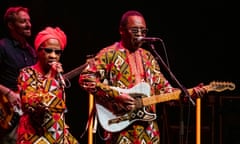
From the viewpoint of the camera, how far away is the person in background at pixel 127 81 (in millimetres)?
4176

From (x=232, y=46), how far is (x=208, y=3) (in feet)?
2.12

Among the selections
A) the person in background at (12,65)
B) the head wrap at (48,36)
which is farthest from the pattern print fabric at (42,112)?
the person in background at (12,65)

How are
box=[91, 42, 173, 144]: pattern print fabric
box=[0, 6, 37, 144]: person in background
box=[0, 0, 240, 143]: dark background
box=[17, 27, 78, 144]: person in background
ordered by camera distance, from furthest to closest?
box=[0, 0, 240, 143]: dark background
box=[0, 6, 37, 144]: person in background
box=[91, 42, 173, 144]: pattern print fabric
box=[17, 27, 78, 144]: person in background

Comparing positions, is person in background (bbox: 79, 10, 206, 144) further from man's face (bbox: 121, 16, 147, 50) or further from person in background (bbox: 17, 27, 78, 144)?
person in background (bbox: 17, 27, 78, 144)

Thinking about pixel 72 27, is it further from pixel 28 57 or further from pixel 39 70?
pixel 39 70

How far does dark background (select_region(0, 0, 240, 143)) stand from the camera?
6559 millimetres

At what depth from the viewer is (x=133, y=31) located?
14.3 ft

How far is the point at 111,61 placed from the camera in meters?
4.31

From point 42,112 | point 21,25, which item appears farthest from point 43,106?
point 21,25

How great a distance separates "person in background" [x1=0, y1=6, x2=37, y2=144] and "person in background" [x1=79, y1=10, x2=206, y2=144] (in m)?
0.66

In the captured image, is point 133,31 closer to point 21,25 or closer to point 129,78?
point 129,78

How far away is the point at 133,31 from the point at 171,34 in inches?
105

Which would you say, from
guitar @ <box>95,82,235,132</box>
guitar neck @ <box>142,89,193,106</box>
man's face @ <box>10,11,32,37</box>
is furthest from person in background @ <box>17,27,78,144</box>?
man's face @ <box>10,11,32,37</box>

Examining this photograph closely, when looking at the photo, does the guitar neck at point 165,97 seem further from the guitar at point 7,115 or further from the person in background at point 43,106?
the guitar at point 7,115
